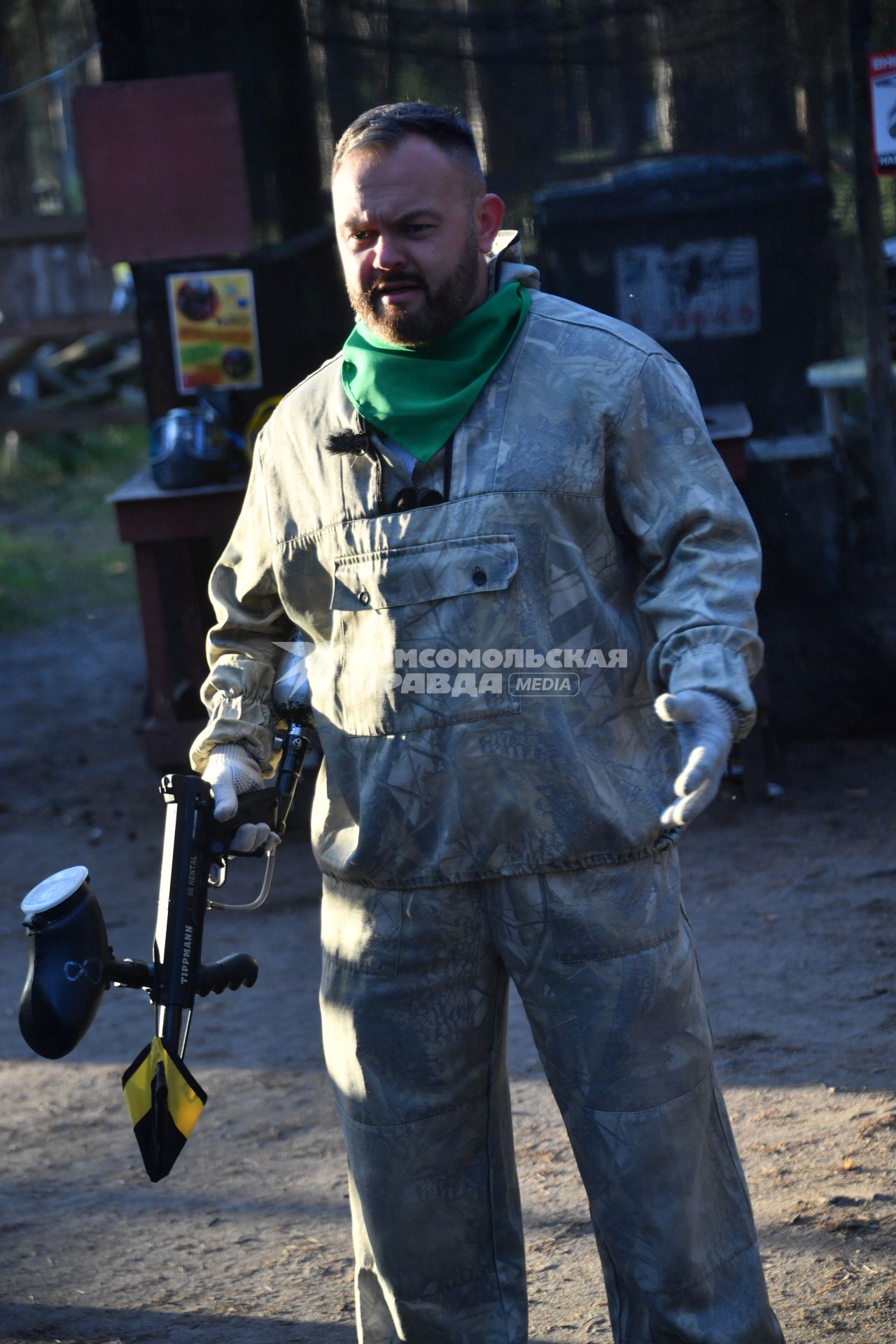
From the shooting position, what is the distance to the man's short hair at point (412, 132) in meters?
1.97

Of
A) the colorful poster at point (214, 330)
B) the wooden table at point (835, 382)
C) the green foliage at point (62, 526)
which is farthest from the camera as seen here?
the green foliage at point (62, 526)

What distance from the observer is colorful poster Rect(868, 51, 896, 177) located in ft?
16.7

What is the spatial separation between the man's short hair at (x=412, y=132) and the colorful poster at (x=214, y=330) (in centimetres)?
372

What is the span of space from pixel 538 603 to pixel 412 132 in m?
0.66

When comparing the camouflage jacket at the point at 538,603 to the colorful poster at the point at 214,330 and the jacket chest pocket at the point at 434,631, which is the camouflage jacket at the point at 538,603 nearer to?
the jacket chest pocket at the point at 434,631

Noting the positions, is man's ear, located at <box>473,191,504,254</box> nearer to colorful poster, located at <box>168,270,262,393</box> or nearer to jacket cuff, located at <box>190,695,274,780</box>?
jacket cuff, located at <box>190,695,274,780</box>

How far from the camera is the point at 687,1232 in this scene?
199 centimetres

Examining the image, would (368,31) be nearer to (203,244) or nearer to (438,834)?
(203,244)

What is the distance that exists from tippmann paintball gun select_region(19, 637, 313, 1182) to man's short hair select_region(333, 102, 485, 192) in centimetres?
79

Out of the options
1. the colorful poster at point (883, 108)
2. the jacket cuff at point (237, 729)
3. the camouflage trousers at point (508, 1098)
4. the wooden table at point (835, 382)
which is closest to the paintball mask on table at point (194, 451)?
the wooden table at point (835, 382)

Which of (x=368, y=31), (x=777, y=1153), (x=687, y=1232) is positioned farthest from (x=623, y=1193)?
(x=368, y=31)

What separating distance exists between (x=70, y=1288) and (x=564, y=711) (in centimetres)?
182

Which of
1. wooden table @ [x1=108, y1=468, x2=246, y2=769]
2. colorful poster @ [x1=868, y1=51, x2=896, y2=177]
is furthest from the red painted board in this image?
colorful poster @ [x1=868, y1=51, x2=896, y2=177]

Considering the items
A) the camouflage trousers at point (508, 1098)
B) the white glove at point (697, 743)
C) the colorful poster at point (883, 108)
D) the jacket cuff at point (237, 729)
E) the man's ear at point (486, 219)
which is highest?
the colorful poster at point (883, 108)
